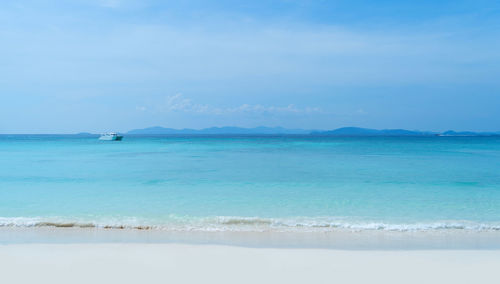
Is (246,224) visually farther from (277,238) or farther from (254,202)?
(254,202)

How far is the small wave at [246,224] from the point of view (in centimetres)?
686

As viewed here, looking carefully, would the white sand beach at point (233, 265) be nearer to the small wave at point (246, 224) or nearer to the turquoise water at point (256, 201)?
the small wave at point (246, 224)

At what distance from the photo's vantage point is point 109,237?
248 inches

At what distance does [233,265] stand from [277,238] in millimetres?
1638

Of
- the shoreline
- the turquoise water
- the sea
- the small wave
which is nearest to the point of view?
the shoreline

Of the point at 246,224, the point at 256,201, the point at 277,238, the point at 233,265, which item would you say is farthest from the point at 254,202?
the point at 233,265

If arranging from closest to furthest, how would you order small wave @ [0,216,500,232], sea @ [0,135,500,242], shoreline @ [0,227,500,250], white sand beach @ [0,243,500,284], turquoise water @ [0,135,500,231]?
1. white sand beach @ [0,243,500,284]
2. shoreline @ [0,227,500,250]
3. small wave @ [0,216,500,232]
4. sea @ [0,135,500,242]
5. turquoise water @ [0,135,500,231]

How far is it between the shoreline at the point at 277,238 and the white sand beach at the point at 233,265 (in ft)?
1.07

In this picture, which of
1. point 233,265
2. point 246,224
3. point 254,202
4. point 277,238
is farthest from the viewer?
point 254,202

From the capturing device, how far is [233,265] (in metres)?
4.75

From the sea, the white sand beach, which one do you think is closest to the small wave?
the sea

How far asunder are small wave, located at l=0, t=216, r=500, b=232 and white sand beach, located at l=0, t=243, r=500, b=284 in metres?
1.36

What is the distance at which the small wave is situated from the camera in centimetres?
686

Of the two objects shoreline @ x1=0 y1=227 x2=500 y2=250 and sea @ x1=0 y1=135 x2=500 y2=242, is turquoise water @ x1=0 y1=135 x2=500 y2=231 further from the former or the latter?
shoreline @ x1=0 y1=227 x2=500 y2=250
